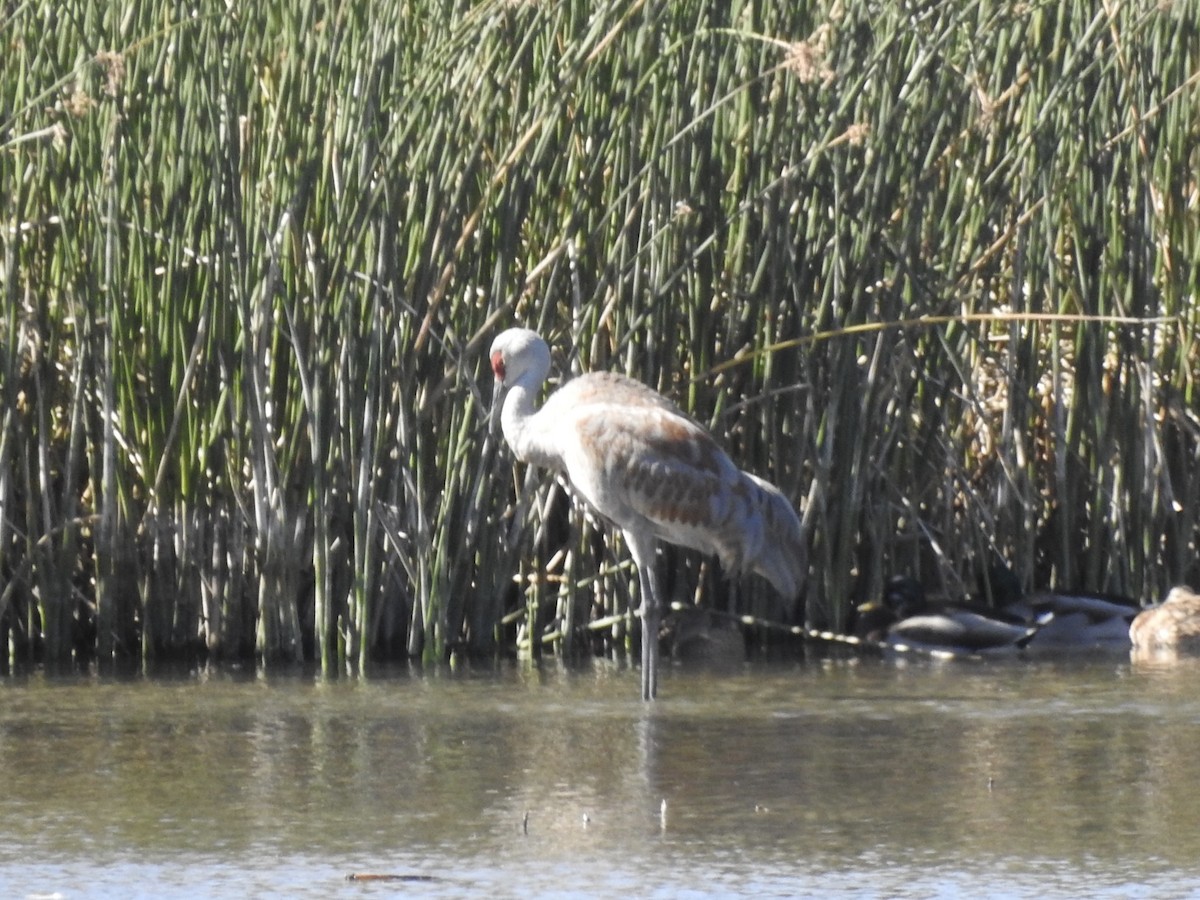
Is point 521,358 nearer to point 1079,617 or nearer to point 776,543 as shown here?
point 776,543

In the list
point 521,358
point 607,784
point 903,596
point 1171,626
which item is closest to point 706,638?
point 903,596

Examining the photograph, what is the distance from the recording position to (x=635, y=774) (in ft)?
17.4

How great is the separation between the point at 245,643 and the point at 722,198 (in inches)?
81.3

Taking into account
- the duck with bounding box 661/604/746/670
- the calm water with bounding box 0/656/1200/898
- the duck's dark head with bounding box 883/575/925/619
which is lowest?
the calm water with bounding box 0/656/1200/898

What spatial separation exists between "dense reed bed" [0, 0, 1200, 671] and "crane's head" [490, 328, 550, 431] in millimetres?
248

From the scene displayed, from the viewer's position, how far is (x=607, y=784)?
517 cm

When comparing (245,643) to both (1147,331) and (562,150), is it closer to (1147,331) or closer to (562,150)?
(562,150)

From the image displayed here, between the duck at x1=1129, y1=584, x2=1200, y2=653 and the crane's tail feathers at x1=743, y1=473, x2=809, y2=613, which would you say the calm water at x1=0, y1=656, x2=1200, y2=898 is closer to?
the duck at x1=1129, y1=584, x2=1200, y2=653

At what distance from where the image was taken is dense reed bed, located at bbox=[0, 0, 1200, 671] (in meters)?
6.96

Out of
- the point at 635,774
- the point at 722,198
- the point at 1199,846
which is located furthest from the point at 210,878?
the point at 722,198

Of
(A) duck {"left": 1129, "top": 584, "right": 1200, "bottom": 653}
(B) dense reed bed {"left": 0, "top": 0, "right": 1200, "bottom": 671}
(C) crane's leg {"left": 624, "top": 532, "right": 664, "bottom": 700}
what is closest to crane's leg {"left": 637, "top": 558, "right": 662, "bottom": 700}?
(C) crane's leg {"left": 624, "top": 532, "right": 664, "bottom": 700}

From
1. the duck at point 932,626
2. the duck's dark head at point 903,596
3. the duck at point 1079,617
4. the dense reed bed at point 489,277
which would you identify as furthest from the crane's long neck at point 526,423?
the duck at point 1079,617

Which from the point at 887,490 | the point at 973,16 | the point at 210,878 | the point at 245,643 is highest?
the point at 973,16

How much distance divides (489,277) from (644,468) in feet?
3.06
